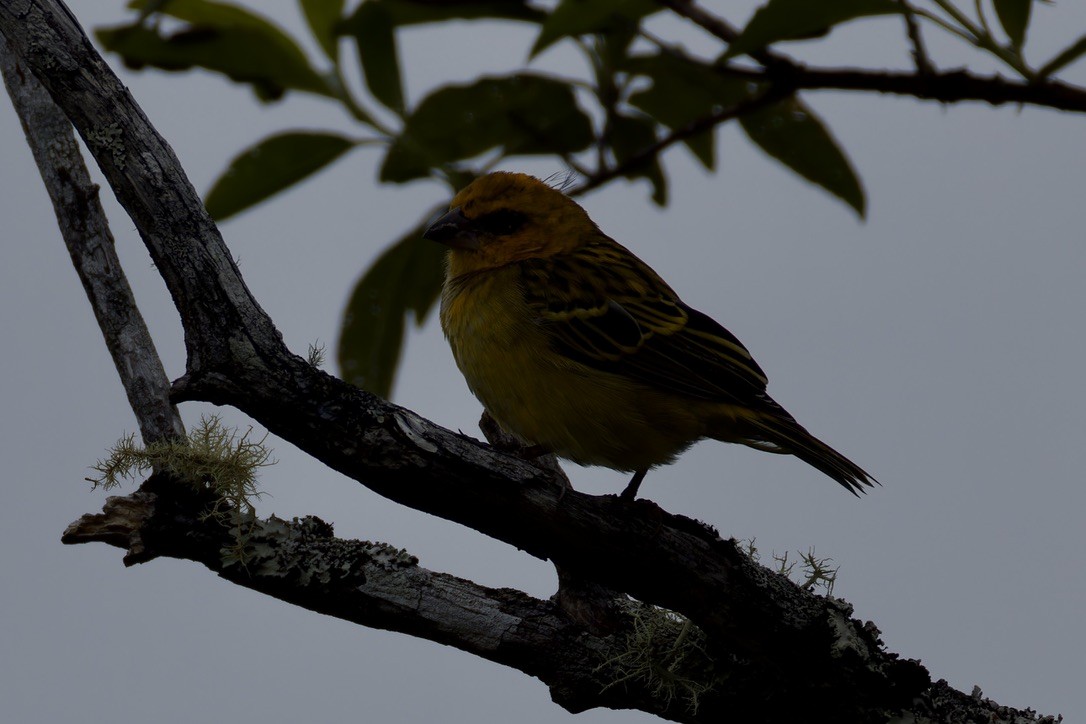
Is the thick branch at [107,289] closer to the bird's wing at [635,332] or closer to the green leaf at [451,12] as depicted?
the green leaf at [451,12]

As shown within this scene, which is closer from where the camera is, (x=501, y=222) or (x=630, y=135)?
(x=630, y=135)

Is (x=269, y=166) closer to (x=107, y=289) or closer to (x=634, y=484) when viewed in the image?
(x=107, y=289)

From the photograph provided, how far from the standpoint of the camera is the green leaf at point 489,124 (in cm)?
369

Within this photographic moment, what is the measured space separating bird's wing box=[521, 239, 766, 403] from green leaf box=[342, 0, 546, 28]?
1.48m

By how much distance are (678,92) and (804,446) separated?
1.53 meters

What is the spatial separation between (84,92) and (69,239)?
0.54 metres

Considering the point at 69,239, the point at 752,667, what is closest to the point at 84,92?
the point at 69,239

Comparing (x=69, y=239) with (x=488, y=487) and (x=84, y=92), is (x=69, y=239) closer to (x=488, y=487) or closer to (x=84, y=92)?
(x=84, y=92)

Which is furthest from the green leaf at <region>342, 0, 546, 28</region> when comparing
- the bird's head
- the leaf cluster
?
the bird's head

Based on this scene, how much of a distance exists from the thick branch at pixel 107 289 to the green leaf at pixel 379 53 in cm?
92

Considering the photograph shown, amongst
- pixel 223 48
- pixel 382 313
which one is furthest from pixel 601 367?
pixel 223 48

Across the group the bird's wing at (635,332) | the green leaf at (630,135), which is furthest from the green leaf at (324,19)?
the bird's wing at (635,332)

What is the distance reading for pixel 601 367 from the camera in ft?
15.0

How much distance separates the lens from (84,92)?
3.05m
